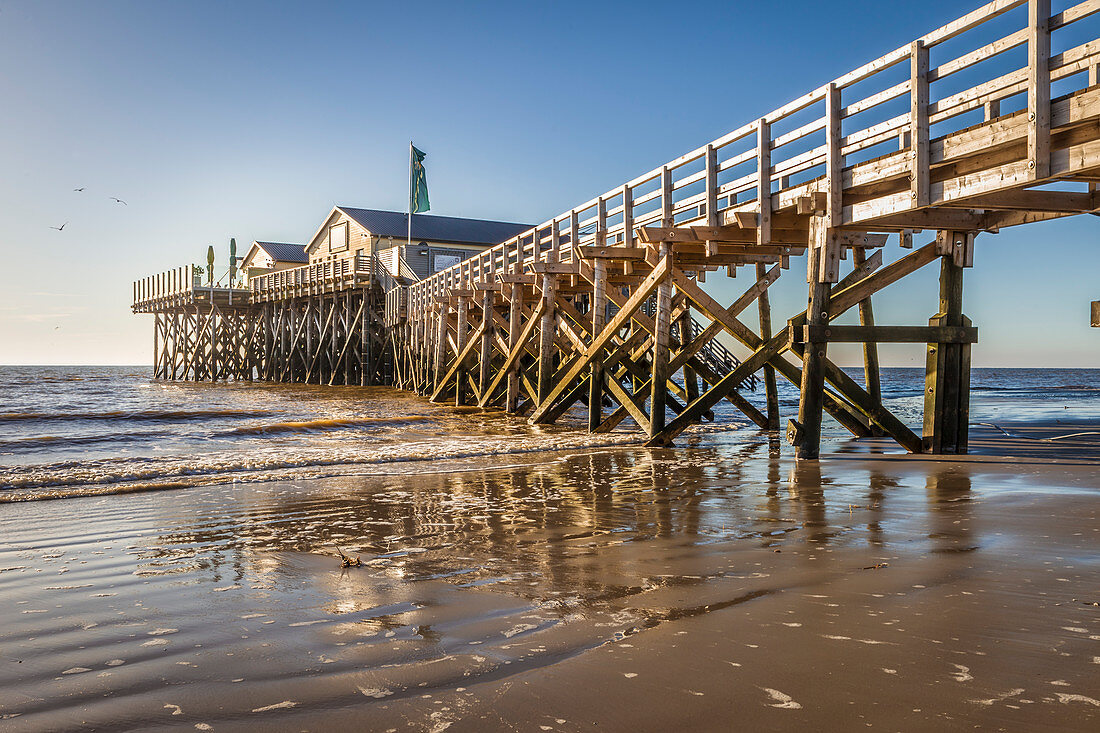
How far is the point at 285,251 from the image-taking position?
2115 inches

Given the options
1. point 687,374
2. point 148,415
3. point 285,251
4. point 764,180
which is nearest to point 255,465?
point 764,180

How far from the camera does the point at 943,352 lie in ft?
32.5

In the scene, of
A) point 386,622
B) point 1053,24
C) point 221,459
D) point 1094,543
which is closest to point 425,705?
point 386,622

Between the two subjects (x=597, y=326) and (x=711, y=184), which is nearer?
(x=711, y=184)

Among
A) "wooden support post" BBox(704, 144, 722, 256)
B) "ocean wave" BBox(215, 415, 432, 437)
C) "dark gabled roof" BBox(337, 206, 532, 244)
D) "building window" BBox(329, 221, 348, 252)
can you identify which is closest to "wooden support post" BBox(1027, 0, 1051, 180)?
"wooden support post" BBox(704, 144, 722, 256)

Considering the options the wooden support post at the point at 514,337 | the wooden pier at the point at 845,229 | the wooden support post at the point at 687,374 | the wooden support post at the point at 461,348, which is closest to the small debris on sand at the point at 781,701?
the wooden pier at the point at 845,229

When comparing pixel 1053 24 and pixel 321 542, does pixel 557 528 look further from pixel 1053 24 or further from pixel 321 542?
pixel 1053 24

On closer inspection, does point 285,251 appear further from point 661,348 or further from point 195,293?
point 661,348

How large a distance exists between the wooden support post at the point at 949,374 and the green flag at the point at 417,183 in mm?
29271

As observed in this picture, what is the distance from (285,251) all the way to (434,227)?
1369 centimetres

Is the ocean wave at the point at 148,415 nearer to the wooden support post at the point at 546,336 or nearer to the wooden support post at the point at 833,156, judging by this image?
the wooden support post at the point at 546,336

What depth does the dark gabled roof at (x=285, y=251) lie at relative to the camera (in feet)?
173

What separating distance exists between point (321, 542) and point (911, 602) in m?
3.79

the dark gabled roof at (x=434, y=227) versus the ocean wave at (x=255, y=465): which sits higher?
the dark gabled roof at (x=434, y=227)
